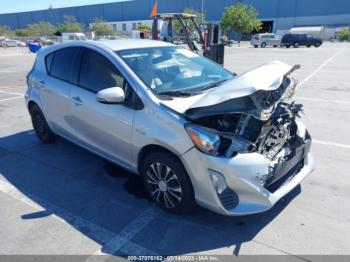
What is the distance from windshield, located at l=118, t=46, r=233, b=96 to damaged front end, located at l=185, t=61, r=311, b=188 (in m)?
0.60

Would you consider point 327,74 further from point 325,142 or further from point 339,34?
point 339,34

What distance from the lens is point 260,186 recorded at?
2699 millimetres

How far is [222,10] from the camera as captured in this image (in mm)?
72125

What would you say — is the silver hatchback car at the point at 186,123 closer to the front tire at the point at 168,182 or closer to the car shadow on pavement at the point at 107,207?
the front tire at the point at 168,182

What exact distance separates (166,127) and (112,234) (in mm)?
1147

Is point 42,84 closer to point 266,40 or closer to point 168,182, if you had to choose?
point 168,182

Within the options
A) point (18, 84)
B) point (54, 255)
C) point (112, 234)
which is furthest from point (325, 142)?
point (18, 84)

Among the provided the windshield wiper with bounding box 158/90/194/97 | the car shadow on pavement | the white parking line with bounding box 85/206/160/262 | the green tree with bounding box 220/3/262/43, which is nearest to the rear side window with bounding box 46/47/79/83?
the car shadow on pavement

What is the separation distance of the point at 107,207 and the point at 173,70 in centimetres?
179

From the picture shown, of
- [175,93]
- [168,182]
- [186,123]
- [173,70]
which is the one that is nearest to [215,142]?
→ [186,123]

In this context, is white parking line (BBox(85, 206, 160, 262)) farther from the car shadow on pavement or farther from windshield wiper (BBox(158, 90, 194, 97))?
windshield wiper (BBox(158, 90, 194, 97))

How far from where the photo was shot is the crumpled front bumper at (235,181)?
Result: 104 inches

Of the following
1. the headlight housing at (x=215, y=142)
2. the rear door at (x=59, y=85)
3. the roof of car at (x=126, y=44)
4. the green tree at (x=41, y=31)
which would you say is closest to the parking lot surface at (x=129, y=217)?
the rear door at (x=59, y=85)

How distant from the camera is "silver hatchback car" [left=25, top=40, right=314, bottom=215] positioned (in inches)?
106
